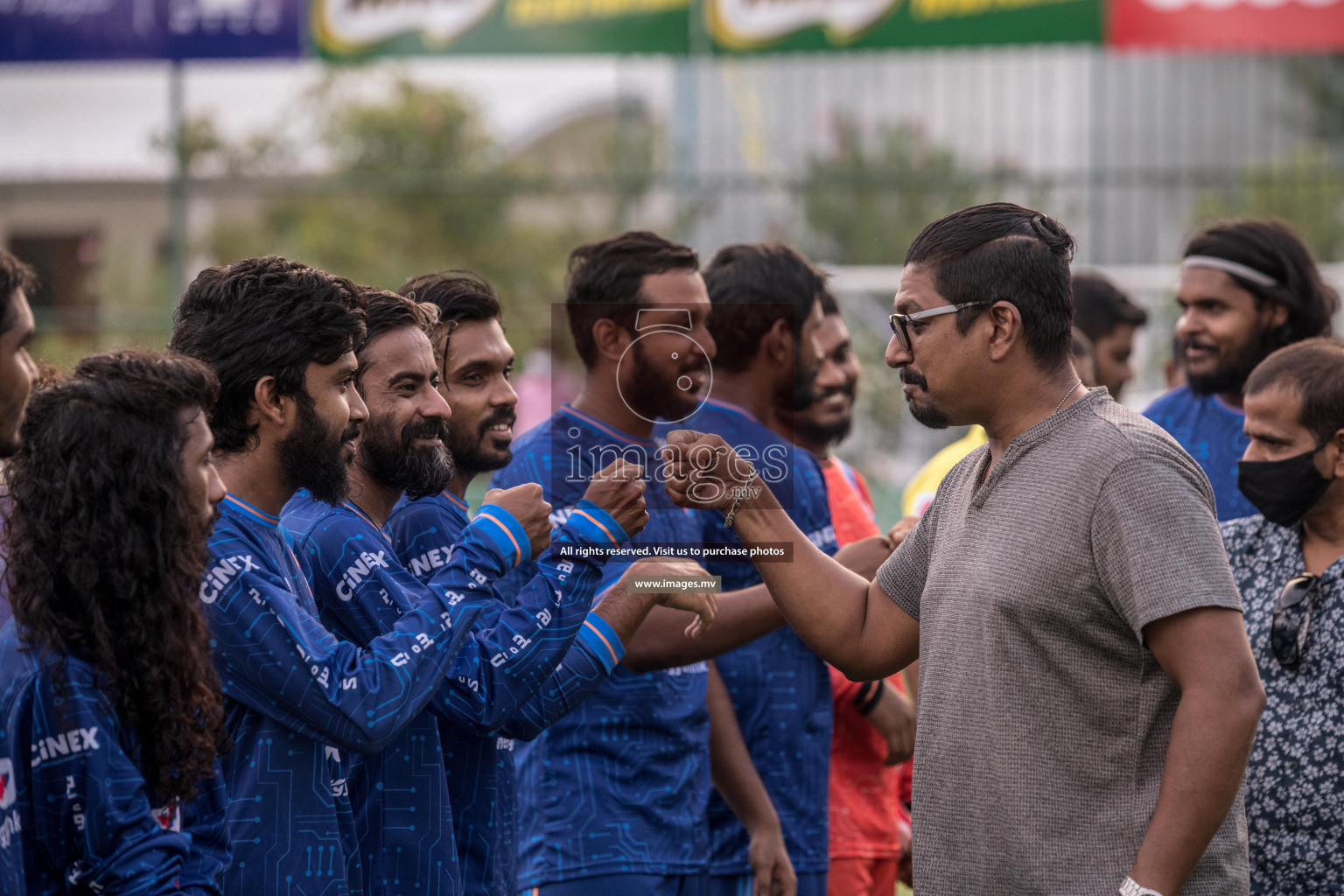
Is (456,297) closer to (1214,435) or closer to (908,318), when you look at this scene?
(908,318)

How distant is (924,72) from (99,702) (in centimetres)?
1822

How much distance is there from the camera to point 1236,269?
4.78 meters

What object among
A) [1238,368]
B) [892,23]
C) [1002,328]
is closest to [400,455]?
[1002,328]

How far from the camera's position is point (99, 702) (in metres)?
2.08

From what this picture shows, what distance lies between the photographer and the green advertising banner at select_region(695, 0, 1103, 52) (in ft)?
33.7

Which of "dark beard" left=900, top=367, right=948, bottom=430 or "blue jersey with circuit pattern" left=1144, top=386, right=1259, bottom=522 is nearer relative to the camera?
"dark beard" left=900, top=367, right=948, bottom=430

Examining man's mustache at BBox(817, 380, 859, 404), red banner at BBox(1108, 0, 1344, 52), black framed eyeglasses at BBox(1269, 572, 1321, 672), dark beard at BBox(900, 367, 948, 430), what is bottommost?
black framed eyeglasses at BBox(1269, 572, 1321, 672)

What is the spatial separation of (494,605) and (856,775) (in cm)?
170

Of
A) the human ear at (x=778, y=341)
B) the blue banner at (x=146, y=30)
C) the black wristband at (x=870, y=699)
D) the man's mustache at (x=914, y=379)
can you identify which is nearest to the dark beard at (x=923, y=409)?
the man's mustache at (x=914, y=379)

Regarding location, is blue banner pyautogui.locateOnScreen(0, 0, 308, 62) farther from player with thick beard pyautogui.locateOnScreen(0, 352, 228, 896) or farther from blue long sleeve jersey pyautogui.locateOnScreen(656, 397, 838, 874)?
player with thick beard pyautogui.locateOnScreen(0, 352, 228, 896)

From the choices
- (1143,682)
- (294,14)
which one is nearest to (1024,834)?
(1143,682)

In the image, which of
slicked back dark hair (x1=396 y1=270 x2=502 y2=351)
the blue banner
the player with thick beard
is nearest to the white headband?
slicked back dark hair (x1=396 y1=270 x2=502 y2=351)

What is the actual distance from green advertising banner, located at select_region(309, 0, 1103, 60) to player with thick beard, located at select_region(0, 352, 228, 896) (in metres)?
8.75

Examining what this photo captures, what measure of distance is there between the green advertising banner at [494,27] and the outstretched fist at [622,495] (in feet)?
27.0
